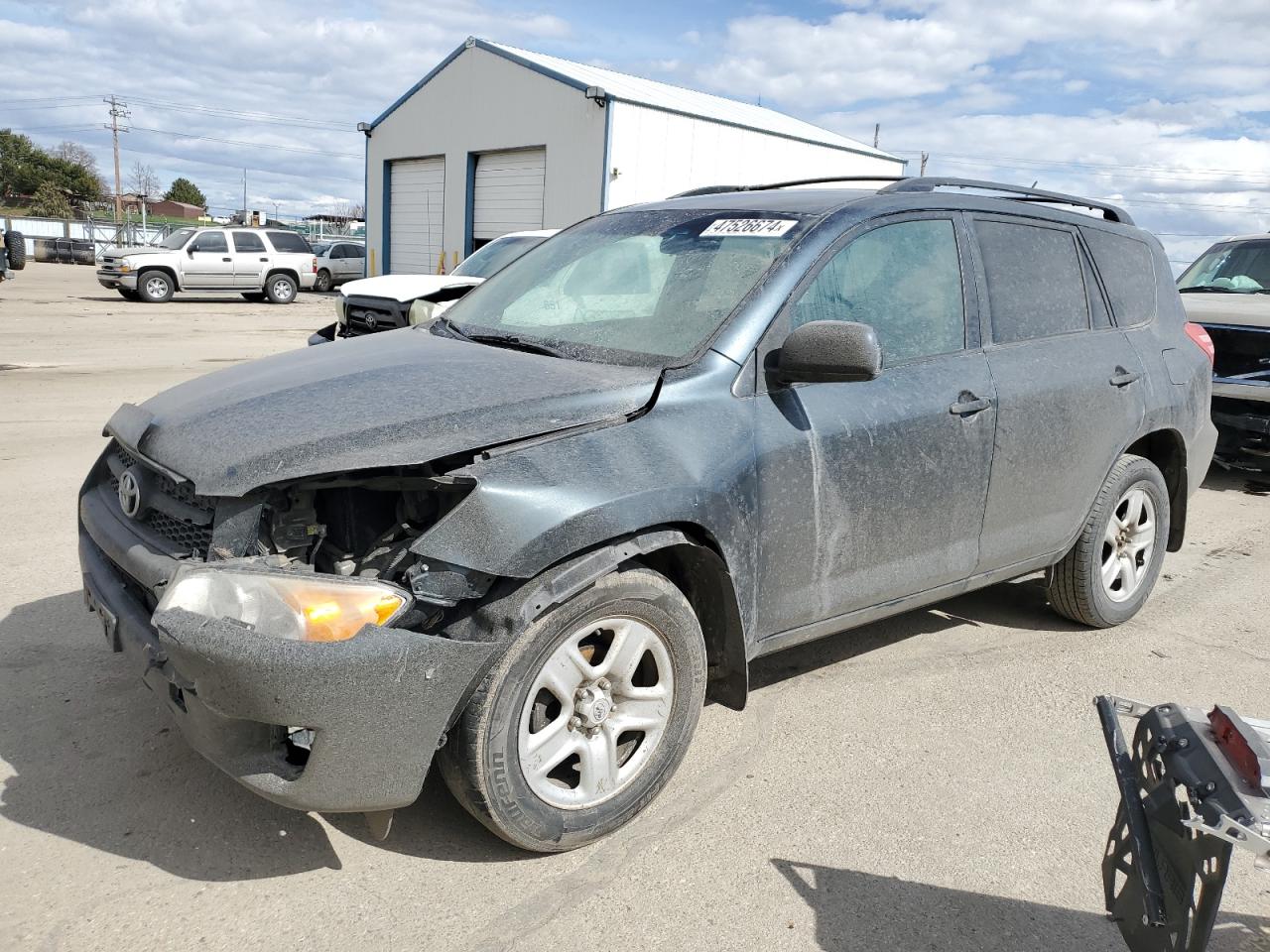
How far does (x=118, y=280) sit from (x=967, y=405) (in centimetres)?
2359

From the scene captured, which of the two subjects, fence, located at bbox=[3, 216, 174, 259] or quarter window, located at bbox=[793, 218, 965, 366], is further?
fence, located at bbox=[3, 216, 174, 259]

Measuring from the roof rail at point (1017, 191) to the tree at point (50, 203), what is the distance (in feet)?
233

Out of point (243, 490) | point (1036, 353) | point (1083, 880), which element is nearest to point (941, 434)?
point (1036, 353)

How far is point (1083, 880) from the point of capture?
2826 millimetres

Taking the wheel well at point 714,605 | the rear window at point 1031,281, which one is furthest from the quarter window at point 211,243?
the wheel well at point 714,605

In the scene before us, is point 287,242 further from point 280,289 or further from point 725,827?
point 725,827

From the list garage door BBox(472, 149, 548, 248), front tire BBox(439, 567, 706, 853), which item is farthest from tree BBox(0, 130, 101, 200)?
front tire BBox(439, 567, 706, 853)

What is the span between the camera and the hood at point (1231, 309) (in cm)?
780

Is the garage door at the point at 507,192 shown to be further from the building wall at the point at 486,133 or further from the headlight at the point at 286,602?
the headlight at the point at 286,602

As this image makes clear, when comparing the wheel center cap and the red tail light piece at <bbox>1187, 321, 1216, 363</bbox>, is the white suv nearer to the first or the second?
the red tail light piece at <bbox>1187, 321, 1216, 363</bbox>

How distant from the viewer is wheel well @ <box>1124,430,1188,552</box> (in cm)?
476

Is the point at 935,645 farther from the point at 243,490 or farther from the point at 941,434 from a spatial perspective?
the point at 243,490

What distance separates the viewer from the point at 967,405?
3641mm

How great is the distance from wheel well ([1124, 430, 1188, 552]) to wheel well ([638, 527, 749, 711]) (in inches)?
102
